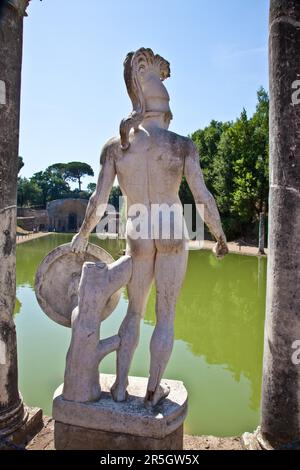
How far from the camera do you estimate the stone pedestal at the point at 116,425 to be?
279 centimetres

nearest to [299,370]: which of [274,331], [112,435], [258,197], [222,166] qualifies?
[274,331]

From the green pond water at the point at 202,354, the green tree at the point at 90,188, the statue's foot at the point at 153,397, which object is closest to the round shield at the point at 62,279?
the statue's foot at the point at 153,397

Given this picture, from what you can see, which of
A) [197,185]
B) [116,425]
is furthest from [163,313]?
[197,185]

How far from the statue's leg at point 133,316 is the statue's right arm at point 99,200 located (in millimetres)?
463

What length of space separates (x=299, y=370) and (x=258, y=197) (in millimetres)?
22392

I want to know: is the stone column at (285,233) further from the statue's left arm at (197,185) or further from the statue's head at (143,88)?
the statue's head at (143,88)

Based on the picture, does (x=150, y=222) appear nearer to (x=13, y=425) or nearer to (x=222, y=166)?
(x=13, y=425)

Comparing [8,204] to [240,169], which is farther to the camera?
[240,169]

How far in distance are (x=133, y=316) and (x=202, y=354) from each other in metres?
3.85

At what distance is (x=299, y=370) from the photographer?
304 cm

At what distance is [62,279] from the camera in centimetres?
330

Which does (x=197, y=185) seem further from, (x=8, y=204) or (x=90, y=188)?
(x=90, y=188)

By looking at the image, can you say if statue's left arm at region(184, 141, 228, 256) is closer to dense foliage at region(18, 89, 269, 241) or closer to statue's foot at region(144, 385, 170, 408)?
statue's foot at region(144, 385, 170, 408)

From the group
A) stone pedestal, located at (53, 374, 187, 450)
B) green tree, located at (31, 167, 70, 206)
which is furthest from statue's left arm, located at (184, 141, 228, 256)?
green tree, located at (31, 167, 70, 206)
